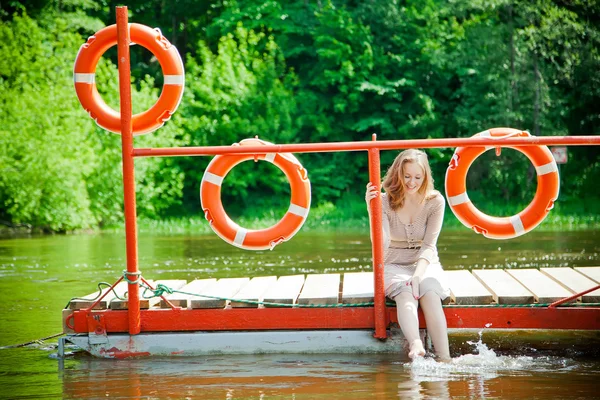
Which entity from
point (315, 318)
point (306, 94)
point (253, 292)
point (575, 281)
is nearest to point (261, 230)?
point (253, 292)

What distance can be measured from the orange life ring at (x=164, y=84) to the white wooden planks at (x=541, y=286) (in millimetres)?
2189

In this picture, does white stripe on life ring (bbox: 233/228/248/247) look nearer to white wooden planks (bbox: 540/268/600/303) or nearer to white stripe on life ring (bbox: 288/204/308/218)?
white stripe on life ring (bbox: 288/204/308/218)

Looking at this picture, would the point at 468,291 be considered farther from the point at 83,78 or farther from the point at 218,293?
the point at 83,78

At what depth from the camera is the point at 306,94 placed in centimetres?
2483

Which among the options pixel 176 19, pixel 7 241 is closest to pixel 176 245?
pixel 7 241

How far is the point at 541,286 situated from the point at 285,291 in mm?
1418

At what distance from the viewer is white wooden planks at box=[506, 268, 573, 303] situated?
4.71 meters

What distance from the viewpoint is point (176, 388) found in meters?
4.09

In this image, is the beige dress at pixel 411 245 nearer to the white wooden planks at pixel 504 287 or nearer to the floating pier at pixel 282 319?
the floating pier at pixel 282 319

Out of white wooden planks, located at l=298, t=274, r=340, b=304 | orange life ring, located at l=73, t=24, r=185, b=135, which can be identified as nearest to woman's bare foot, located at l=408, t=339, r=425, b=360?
white wooden planks, located at l=298, t=274, r=340, b=304

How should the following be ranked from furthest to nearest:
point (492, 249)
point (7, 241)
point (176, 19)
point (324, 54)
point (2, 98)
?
point (176, 19), point (324, 54), point (2, 98), point (7, 241), point (492, 249)

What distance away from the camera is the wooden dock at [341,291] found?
4.73 m

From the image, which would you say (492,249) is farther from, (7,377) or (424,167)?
(7,377)

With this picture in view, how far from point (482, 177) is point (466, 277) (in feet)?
58.1
